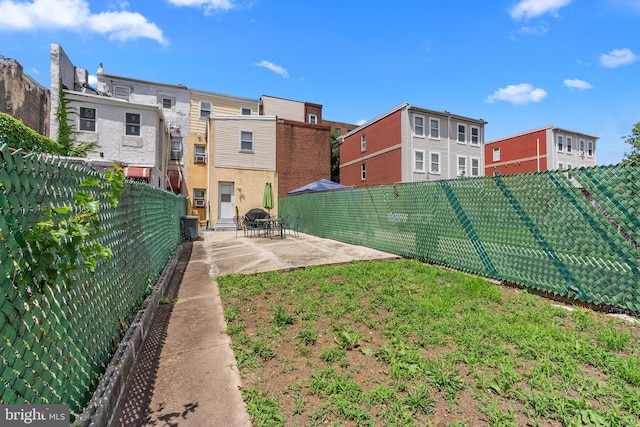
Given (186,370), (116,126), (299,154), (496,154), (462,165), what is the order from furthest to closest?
(496,154) → (462,165) → (299,154) → (116,126) → (186,370)

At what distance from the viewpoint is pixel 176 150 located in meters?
19.3

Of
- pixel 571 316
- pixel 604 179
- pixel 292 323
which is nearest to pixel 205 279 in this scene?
pixel 292 323

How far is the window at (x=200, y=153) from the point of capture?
18.9 meters

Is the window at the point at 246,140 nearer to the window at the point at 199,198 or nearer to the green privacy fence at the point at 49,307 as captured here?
the window at the point at 199,198

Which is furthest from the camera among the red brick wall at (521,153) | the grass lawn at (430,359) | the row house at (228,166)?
the red brick wall at (521,153)

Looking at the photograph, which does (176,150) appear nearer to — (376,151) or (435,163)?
(376,151)

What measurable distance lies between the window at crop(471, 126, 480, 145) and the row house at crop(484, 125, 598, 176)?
5.50 meters

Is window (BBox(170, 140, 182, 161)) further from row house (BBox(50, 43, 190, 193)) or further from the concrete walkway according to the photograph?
the concrete walkway

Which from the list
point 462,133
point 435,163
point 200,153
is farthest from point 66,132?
point 462,133

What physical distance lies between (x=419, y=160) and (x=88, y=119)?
20.6 meters

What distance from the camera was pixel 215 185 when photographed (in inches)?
686

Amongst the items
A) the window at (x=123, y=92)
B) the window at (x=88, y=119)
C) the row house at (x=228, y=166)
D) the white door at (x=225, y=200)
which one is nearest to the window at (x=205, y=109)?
the row house at (x=228, y=166)

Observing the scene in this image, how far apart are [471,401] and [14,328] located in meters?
2.85

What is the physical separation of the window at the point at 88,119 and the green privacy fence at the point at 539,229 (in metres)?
15.7
